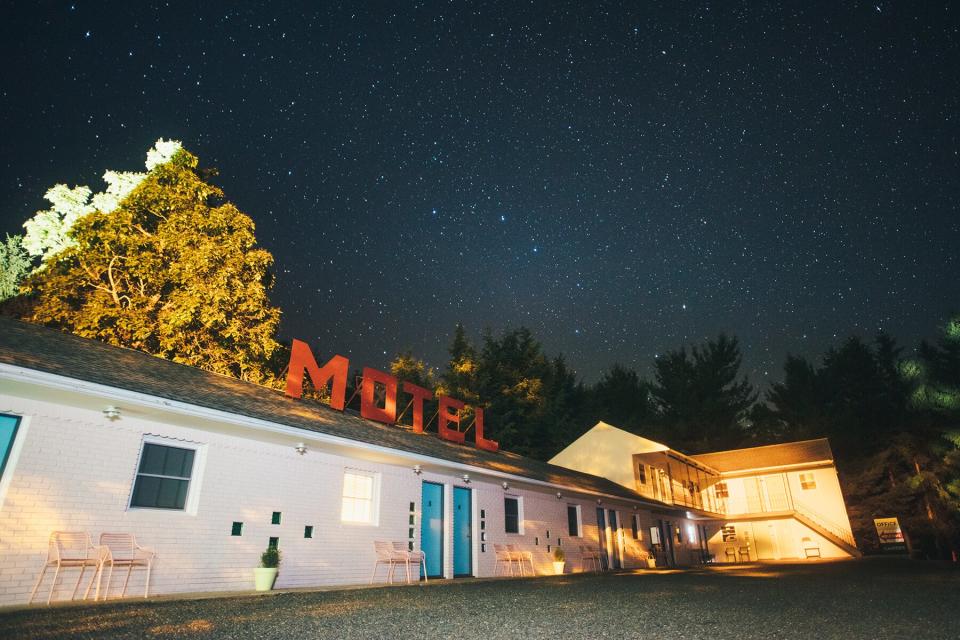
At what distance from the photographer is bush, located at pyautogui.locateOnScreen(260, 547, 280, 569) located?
9.59 m

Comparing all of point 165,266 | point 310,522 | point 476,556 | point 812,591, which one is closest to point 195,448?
point 310,522

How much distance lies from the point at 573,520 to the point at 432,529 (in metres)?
8.08

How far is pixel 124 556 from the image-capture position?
25.9ft

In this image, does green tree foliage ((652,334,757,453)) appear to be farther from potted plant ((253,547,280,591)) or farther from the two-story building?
potted plant ((253,547,280,591))

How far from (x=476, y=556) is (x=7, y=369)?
1190 cm

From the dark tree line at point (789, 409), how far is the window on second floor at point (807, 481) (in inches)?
178

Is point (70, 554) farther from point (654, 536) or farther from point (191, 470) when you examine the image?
point (654, 536)

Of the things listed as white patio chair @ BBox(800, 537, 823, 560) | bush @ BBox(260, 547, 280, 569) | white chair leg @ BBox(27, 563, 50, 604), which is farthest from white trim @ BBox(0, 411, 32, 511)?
white patio chair @ BBox(800, 537, 823, 560)

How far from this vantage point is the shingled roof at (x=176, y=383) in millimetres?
8331

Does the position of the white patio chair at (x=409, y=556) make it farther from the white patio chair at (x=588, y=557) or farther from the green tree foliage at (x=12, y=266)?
the green tree foliage at (x=12, y=266)

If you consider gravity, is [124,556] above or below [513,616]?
above

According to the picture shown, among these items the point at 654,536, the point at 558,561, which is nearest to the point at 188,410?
the point at 558,561

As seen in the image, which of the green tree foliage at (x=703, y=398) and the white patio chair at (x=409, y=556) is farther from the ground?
the green tree foliage at (x=703, y=398)

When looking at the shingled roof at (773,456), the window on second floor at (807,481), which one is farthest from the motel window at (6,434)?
the window on second floor at (807,481)
